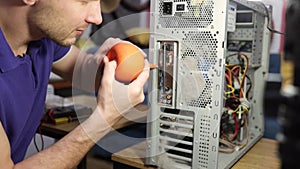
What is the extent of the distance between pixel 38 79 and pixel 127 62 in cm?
46

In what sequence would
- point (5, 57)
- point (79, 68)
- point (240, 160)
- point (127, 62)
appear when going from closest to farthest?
point (127, 62) → point (5, 57) → point (240, 160) → point (79, 68)

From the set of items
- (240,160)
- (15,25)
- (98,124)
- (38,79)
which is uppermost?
(15,25)

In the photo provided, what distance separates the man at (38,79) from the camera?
0.79 meters

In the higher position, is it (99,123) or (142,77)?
(142,77)

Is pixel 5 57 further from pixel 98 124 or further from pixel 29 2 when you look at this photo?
pixel 98 124

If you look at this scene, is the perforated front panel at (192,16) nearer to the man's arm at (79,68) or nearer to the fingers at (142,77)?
the fingers at (142,77)

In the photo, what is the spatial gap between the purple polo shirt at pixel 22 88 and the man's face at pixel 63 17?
122 mm

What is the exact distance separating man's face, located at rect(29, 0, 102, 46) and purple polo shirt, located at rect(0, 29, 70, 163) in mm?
122

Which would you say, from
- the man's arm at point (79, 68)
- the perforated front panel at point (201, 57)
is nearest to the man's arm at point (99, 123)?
the perforated front panel at point (201, 57)

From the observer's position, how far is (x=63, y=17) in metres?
0.85

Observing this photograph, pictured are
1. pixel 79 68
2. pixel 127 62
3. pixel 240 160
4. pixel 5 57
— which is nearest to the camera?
pixel 127 62

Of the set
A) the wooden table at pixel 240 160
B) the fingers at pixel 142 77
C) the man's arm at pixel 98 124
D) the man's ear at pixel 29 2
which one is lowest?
the wooden table at pixel 240 160

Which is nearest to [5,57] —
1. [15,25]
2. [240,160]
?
[15,25]

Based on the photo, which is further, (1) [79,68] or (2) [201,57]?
(1) [79,68]
